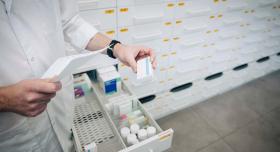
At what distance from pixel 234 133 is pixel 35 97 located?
192cm

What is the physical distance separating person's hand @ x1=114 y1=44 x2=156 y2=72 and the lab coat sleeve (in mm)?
140

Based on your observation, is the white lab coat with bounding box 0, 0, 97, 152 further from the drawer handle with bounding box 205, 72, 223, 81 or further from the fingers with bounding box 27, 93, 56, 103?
the drawer handle with bounding box 205, 72, 223, 81

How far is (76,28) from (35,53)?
0.26 meters

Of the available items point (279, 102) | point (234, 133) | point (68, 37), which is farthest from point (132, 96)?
point (279, 102)

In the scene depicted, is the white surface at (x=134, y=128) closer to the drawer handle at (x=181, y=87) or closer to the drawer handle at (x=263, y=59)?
the drawer handle at (x=181, y=87)

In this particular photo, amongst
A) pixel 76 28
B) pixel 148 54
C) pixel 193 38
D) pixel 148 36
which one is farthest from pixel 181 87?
pixel 76 28

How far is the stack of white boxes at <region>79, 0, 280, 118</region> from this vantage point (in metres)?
1.21

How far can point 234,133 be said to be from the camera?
1.90 meters

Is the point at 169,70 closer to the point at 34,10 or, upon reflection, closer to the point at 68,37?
the point at 68,37

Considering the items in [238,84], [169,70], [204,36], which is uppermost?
[204,36]

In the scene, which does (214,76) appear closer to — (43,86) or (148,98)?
(148,98)

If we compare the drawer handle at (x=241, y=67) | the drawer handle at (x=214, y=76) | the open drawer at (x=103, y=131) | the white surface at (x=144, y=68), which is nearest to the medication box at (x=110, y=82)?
the open drawer at (x=103, y=131)

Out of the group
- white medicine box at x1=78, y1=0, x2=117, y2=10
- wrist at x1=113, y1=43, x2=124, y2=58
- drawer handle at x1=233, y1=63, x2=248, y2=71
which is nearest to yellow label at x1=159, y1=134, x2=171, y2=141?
wrist at x1=113, y1=43, x2=124, y2=58

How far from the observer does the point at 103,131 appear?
3.27 feet
